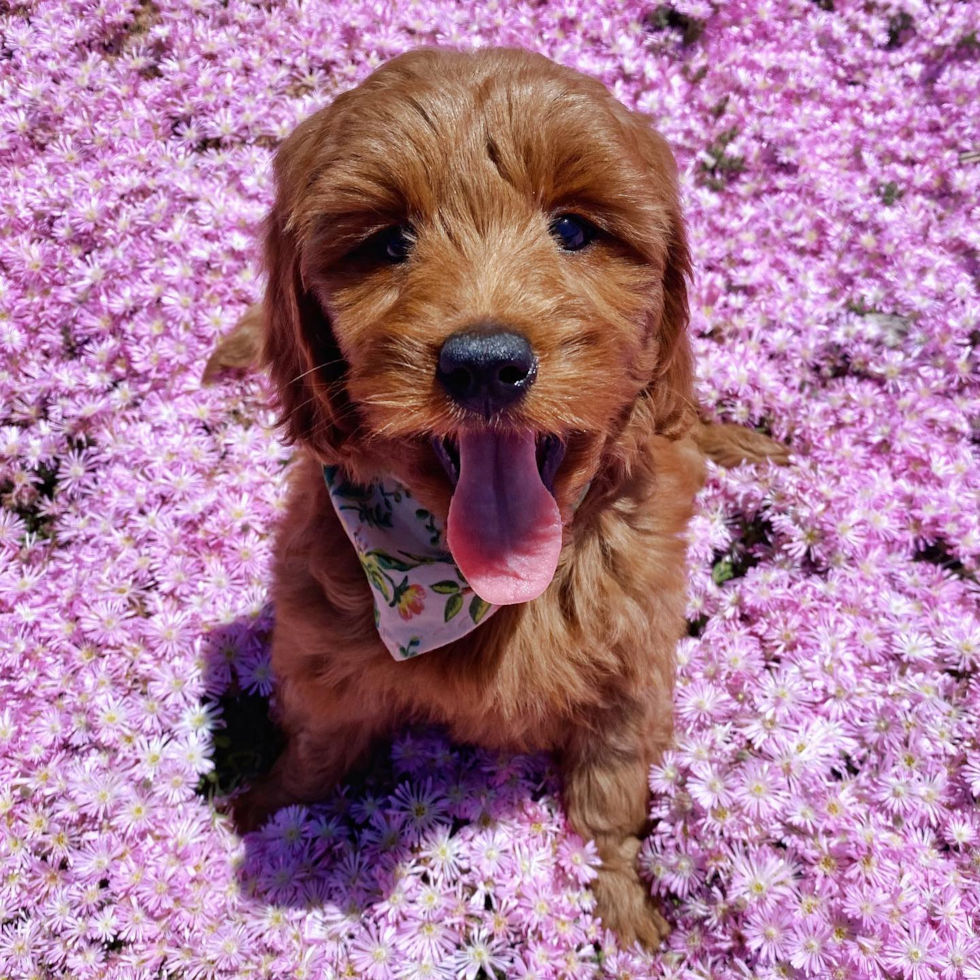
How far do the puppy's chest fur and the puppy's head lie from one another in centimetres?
31

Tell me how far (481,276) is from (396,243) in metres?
0.26

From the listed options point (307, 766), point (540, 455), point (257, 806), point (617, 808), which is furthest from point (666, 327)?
point (257, 806)

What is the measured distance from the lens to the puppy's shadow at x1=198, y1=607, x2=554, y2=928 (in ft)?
8.52

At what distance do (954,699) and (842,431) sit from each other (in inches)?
46.0

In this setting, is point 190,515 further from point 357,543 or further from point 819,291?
point 819,291

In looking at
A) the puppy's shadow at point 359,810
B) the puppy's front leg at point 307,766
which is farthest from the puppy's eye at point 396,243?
the puppy's shadow at point 359,810

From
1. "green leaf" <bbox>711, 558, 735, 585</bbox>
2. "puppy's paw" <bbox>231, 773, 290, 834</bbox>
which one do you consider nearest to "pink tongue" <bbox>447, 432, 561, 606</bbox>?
"puppy's paw" <bbox>231, 773, 290, 834</bbox>

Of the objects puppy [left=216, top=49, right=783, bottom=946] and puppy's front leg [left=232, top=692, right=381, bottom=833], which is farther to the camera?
puppy's front leg [left=232, top=692, right=381, bottom=833]

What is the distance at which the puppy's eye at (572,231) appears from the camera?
6.03 feet

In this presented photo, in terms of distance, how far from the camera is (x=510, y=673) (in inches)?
82.9

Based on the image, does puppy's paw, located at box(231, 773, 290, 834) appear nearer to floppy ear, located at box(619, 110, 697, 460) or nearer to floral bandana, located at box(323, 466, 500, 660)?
floral bandana, located at box(323, 466, 500, 660)

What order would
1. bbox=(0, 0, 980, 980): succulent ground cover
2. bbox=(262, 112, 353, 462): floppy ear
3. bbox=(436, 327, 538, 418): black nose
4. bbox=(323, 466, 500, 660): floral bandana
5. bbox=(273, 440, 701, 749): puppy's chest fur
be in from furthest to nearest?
bbox=(0, 0, 980, 980): succulent ground cover → bbox=(273, 440, 701, 749): puppy's chest fur → bbox=(323, 466, 500, 660): floral bandana → bbox=(262, 112, 353, 462): floppy ear → bbox=(436, 327, 538, 418): black nose

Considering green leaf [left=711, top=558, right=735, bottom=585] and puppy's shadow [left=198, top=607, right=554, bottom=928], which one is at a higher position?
green leaf [left=711, top=558, right=735, bottom=585]

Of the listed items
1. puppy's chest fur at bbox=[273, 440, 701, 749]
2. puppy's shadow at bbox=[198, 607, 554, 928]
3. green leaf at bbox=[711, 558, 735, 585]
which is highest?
puppy's chest fur at bbox=[273, 440, 701, 749]
